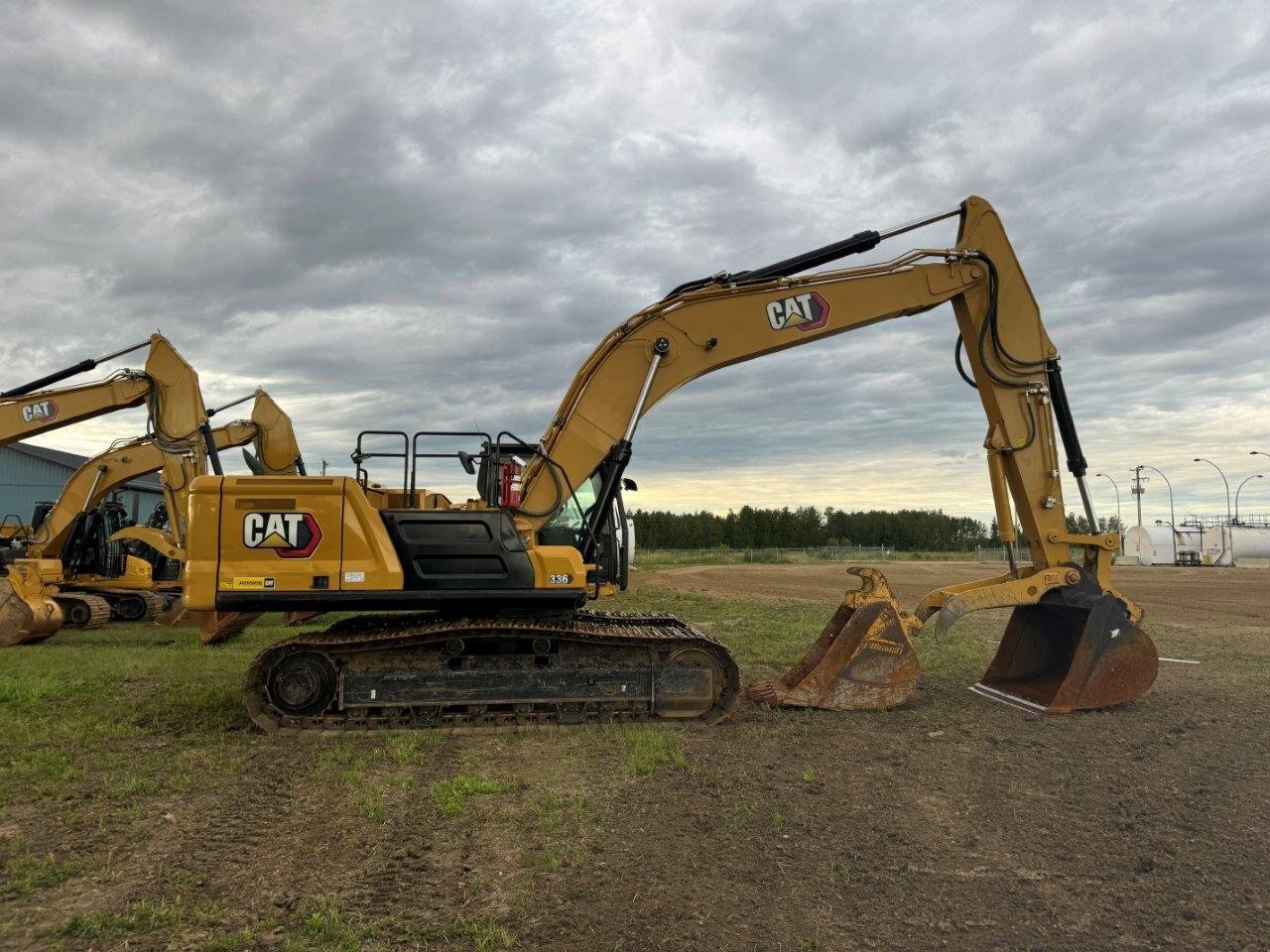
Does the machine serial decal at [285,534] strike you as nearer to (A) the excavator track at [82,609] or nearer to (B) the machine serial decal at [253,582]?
(B) the machine serial decal at [253,582]

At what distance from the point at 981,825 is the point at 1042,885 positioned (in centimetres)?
99

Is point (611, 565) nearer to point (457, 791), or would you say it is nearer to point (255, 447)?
point (457, 791)

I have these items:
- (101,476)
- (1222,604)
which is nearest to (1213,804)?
(101,476)

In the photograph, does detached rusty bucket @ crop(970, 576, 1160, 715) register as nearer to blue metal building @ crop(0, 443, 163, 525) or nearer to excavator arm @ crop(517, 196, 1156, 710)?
excavator arm @ crop(517, 196, 1156, 710)

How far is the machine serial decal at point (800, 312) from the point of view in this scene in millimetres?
9609

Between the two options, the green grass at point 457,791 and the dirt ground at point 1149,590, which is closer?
the green grass at point 457,791

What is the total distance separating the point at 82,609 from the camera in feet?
59.6

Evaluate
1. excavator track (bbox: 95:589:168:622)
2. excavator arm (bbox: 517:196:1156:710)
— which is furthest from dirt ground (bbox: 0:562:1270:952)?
excavator track (bbox: 95:589:168:622)

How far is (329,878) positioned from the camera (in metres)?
4.97

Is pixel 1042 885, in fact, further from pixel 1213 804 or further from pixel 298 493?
pixel 298 493

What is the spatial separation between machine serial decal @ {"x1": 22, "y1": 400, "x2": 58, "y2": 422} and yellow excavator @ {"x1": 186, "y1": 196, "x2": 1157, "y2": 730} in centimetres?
1088

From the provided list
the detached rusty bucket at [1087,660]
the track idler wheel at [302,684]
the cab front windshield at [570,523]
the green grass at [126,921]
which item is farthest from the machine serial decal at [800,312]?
the green grass at [126,921]

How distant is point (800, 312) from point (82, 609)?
1587 centimetres

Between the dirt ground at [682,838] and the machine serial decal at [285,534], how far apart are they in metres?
1.69
